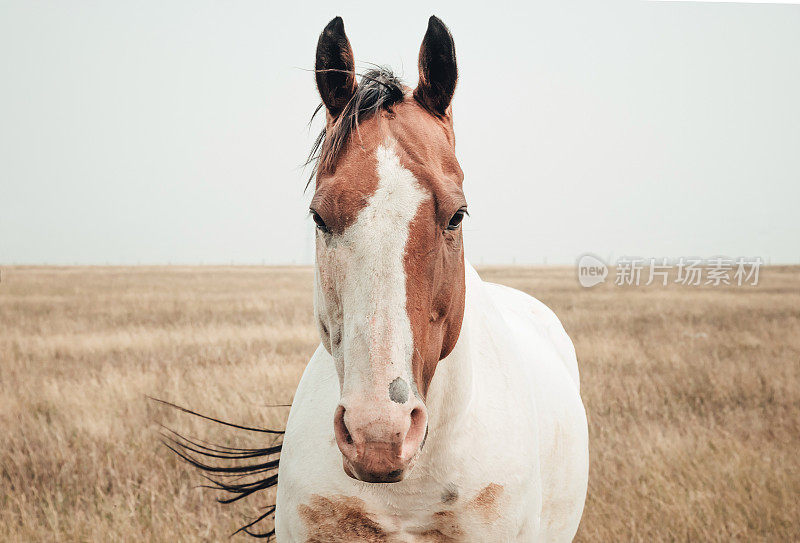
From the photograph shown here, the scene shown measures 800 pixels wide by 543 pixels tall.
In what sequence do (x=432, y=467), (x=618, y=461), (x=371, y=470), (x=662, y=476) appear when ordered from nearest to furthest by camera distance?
(x=371, y=470)
(x=432, y=467)
(x=662, y=476)
(x=618, y=461)

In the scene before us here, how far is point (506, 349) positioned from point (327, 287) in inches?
31.2

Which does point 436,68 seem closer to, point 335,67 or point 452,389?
point 335,67

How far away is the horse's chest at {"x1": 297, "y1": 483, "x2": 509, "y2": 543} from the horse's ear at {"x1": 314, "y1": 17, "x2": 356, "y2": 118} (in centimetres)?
115

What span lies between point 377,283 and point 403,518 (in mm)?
781

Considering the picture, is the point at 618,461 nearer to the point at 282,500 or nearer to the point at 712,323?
the point at 282,500

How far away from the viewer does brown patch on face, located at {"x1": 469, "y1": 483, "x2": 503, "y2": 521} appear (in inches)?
63.3

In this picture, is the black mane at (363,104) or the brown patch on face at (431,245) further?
the black mane at (363,104)

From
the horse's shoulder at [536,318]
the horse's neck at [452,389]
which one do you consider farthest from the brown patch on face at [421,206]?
the horse's shoulder at [536,318]

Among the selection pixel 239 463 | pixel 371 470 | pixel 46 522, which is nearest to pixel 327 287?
pixel 371 470

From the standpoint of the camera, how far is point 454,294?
1.46 m

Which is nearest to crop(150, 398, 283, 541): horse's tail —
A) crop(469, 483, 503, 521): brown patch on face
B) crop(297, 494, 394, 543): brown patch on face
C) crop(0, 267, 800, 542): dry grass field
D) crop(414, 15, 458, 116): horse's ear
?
crop(0, 267, 800, 542): dry grass field

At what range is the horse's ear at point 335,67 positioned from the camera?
5.09 ft

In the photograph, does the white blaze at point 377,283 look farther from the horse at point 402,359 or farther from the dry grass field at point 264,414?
the dry grass field at point 264,414

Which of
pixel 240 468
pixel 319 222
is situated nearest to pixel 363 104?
pixel 319 222
